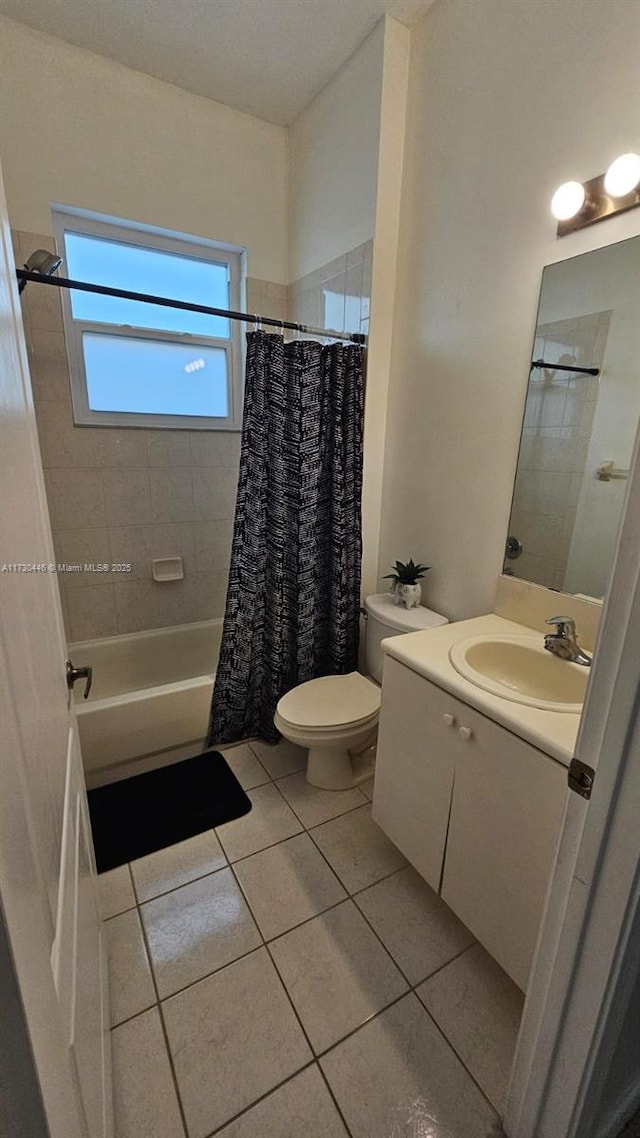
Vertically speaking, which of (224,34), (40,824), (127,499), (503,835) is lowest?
(503,835)

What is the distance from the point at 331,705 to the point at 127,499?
1452mm

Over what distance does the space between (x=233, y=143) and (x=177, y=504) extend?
1.72 m

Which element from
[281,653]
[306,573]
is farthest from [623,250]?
[281,653]

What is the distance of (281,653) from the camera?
6.81 ft

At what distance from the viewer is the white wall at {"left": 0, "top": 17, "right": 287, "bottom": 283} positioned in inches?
68.4

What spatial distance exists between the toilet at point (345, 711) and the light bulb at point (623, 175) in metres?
1.38

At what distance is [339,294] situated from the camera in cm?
208

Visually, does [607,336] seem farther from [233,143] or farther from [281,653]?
[233,143]

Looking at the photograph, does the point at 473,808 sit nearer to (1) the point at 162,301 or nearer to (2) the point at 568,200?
(2) the point at 568,200

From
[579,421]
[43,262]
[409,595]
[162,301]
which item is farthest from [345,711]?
[43,262]

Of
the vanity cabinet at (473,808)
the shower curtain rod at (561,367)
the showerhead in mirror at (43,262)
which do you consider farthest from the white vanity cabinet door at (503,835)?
the showerhead in mirror at (43,262)

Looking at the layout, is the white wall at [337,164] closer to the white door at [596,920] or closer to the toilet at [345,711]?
the toilet at [345,711]

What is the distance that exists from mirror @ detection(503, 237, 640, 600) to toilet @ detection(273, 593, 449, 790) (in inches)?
21.2

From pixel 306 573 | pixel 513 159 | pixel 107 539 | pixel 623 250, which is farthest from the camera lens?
pixel 107 539
